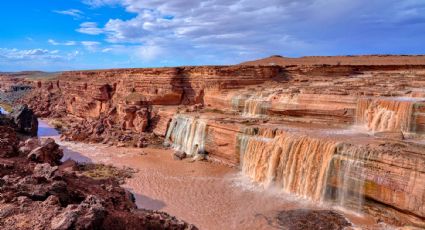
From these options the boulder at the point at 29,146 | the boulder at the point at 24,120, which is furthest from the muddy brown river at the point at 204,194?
the boulder at the point at 24,120

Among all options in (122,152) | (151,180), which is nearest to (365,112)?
(151,180)

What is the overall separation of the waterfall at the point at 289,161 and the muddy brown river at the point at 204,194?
589mm

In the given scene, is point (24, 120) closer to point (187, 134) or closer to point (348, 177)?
point (187, 134)

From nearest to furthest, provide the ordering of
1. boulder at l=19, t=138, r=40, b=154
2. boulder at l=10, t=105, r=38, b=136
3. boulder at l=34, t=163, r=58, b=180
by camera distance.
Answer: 1. boulder at l=34, t=163, r=58, b=180
2. boulder at l=19, t=138, r=40, b=154
3. boulder at l=10, t=105, r=38, b=136

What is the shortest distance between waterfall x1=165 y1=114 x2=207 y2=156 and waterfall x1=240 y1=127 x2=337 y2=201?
406 cm

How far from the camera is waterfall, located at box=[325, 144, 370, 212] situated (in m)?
13.7

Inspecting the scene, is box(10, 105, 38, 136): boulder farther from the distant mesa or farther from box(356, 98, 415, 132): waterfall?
the distant mesa

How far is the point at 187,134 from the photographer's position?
24.4 metres

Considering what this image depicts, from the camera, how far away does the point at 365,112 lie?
1961 centimetres

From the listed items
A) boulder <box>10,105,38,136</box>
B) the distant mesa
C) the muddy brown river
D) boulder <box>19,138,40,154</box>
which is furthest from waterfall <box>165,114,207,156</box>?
the distant mesa

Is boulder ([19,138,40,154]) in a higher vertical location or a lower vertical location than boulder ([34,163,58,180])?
lower

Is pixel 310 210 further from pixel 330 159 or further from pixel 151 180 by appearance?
pixel 151 180

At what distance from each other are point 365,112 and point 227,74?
12366 millimetres

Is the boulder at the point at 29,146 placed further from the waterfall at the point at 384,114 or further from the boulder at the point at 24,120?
the waterfall at the point at 384,114
